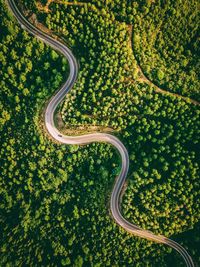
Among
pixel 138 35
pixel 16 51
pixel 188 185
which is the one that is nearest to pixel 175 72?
pixel 138 35

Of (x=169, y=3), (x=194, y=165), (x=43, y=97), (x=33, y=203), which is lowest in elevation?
(x=33, y=203)

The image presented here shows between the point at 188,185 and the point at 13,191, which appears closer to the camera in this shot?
the point at 188,185

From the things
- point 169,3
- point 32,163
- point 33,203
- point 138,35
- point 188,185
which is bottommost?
point 33,203

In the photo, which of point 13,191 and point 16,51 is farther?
point 13,191

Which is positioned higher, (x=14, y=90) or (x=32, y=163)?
(x=14, y=90)

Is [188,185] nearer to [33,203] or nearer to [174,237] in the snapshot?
[174,237]

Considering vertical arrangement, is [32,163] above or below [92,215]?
above

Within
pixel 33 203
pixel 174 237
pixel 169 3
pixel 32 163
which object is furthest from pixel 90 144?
pixel 169 3

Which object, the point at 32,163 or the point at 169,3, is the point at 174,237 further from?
the point at 169,3
